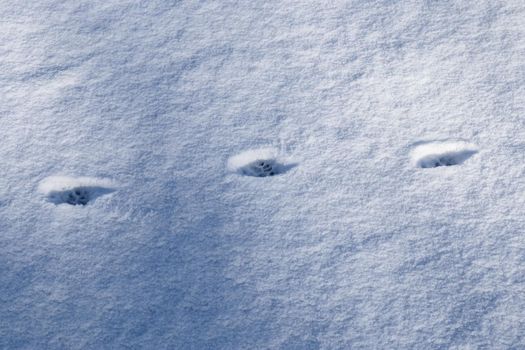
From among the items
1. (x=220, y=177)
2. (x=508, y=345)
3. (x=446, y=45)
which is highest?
(x=446, y=45)

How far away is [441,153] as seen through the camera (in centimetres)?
175

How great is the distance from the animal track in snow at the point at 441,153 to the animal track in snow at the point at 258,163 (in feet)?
1.15

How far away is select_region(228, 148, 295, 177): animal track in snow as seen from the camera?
5.82 feet

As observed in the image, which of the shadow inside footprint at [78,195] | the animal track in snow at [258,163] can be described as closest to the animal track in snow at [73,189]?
the shadow inside footprint at [78,195]

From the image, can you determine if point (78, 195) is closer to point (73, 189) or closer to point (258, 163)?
point (73, 189)

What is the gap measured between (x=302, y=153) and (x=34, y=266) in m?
0.76

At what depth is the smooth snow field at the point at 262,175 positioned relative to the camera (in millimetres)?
1454

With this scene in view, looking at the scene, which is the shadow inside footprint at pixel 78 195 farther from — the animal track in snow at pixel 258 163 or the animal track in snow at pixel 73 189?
the animal track in snow at pixel 258 163

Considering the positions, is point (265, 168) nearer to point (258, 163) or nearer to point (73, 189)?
point (258, 163)

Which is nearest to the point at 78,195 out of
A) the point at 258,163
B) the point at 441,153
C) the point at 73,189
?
the point at 73,189

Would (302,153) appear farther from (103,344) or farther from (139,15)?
(139,15)

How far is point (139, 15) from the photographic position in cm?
225

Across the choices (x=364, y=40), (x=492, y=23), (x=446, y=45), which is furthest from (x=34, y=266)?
(x=492, y=23)

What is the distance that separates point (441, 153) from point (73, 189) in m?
1.02
